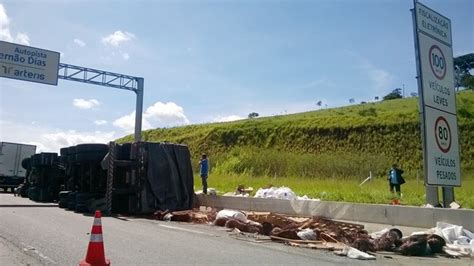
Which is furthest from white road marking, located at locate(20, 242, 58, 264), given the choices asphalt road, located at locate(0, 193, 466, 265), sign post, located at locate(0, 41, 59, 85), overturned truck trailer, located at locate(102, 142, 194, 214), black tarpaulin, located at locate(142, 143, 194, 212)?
sign post, located at locate(0, 41, 59, 85)

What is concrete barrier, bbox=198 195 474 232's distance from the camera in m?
11.4

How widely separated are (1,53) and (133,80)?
815cm

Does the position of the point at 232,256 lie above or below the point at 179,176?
below

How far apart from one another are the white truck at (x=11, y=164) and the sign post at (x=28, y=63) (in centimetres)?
1045

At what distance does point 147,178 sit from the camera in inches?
690

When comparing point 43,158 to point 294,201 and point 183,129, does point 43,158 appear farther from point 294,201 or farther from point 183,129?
point 183,129

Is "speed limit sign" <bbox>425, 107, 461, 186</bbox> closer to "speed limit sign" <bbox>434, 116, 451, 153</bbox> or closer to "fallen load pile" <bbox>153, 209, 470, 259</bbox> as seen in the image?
"speed limit sign" <bbox>434, 116, 451, 153</bbox>

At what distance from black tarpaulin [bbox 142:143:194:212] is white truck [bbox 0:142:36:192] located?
72.8 feet

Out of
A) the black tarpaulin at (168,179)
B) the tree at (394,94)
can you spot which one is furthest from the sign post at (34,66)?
the tree at (394,94)

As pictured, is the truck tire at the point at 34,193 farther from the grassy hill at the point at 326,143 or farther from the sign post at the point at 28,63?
the grassy hill at the point at 326,143

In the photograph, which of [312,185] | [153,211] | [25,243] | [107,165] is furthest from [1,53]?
[25,243]

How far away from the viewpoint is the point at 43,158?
80.8ft

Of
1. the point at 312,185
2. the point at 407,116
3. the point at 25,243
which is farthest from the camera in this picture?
the point at 407,116

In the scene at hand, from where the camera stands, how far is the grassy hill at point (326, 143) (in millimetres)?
45500
